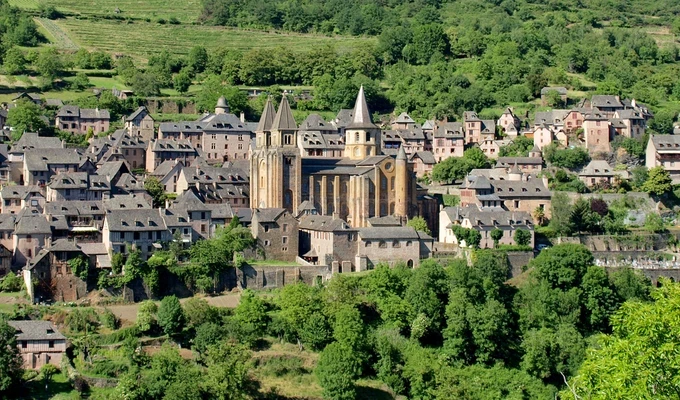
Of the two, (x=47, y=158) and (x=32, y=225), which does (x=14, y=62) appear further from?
(x=32, y=225)

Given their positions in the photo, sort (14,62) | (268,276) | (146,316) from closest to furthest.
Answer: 1. (146,316)
2. (268,276)
3. (14,62)

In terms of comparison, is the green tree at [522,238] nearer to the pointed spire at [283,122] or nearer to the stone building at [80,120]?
the pointed spire at [283,122]

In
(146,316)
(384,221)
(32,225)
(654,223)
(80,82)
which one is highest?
(80,82)

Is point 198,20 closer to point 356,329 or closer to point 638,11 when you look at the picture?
point 638,11

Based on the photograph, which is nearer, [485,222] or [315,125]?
[485,222]

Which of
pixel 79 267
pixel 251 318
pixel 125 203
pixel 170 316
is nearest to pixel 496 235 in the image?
pixel 251 318

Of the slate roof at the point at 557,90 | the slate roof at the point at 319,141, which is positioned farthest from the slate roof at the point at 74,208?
the slate roof at the point at 557,90

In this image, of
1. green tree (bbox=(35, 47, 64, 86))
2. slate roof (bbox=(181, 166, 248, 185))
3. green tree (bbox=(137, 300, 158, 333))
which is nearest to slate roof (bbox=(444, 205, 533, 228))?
slate roof (bbox=(181, 166, 248, 185))
